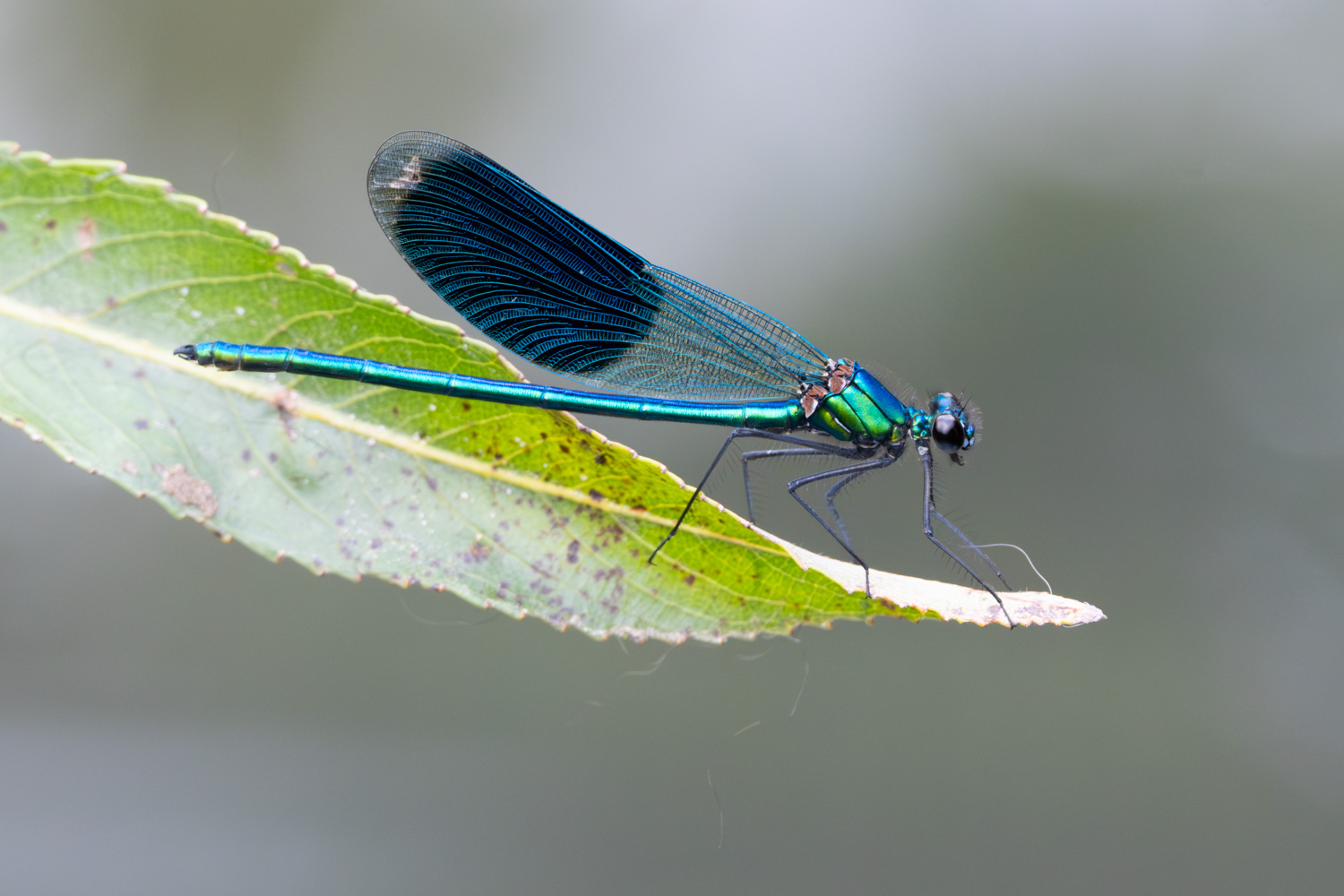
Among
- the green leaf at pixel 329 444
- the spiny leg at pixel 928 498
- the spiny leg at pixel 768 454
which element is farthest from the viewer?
the spiny leg at pixel 768 454

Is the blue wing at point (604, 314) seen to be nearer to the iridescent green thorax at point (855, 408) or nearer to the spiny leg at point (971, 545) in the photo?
the iridescent green thorax at point (855, 408)

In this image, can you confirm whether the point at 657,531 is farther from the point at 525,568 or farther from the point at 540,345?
the point at 540,345

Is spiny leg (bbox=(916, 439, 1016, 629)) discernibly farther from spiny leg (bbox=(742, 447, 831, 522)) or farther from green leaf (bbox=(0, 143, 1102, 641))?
green leaf (bbox=(0, 143, 1102, 641))

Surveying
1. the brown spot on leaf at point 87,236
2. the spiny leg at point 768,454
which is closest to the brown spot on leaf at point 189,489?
the brown spot on leaf at point 87,236

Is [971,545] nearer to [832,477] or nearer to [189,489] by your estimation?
[832,477]

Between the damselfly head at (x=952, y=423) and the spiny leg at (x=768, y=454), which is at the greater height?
the damselfly head at (x=952, y=423)

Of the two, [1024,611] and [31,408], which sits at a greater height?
[1024,611]

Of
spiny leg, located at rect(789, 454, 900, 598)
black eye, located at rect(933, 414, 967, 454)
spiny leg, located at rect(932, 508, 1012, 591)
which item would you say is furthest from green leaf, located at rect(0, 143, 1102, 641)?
black eye, located at rect(933, 414, 967, 454)

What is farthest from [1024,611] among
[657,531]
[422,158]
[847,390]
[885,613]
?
[422,158]
